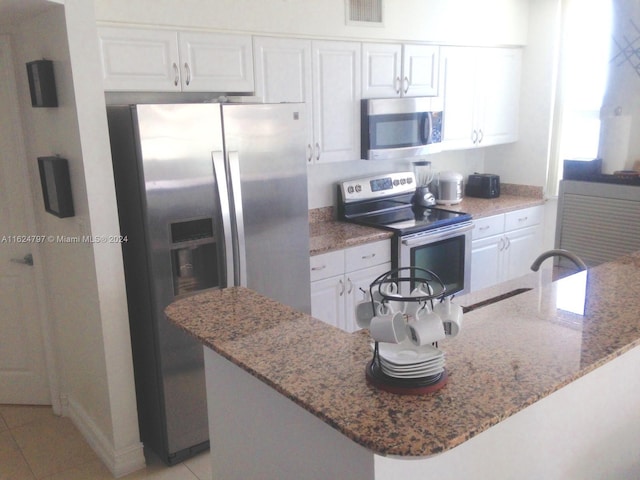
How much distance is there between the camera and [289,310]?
5.75 ft

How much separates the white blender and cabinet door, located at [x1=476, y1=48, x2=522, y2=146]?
0.48m

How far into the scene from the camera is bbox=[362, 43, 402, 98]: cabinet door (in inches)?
149

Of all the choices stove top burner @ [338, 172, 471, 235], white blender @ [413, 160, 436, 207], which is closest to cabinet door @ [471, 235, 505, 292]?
stove top burner @ [338, 172, 471, 235]

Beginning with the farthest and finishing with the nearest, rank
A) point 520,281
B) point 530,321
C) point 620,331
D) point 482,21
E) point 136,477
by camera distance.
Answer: point 482,21, point 136,477, point 520,281, point 530,321, point 620,331

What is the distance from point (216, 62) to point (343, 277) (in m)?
1.47

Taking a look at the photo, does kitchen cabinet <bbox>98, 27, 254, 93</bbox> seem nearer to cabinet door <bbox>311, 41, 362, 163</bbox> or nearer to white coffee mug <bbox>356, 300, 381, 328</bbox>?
cabinet door <bbox>311, 41, 362, 163</bbox>

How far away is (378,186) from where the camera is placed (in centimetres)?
434

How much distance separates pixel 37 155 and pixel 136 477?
173 centimetres

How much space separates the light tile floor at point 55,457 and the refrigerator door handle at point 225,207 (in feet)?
3.30

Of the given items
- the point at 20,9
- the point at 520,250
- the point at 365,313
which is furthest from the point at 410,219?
the point at 365,313

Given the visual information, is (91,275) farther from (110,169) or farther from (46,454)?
(46,454)

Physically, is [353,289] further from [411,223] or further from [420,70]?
[420,70]

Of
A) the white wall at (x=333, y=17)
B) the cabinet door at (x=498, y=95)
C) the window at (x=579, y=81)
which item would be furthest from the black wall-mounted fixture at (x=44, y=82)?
the window at (x=579, y=81)

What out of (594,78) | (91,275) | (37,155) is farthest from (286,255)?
(594,78)
